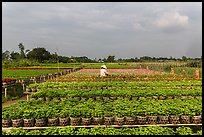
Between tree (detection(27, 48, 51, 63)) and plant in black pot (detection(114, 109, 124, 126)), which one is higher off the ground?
tree (detection(27, 48, 51, 63))

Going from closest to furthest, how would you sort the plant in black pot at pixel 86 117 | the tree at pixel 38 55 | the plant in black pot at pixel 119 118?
1. the plant in black pot at pixel 119 118
2. the plant in black pot at pixel 86 117
3. the tree at pixel 38 55

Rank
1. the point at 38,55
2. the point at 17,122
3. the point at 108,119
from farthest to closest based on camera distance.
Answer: the point at 38,55 < the point at 17,122 < the point at 108,119

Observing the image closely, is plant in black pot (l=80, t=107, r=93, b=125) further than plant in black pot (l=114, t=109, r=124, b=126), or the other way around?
plant in black pot (l=80, t=107, r=93, b=125)

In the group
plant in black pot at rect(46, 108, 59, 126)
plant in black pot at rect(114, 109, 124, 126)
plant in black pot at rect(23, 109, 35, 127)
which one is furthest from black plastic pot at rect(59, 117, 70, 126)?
plant in black pot at rect(114, 109, 124, 126)

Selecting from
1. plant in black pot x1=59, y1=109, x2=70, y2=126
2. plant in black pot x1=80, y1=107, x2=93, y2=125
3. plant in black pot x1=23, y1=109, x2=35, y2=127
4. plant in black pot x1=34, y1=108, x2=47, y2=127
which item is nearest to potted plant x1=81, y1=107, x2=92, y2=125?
plant in black pot x1=80, y1=107, x2=93, y2=125

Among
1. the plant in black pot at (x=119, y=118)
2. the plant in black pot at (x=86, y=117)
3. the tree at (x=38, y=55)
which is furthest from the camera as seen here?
the tree at (x=38, y=55)

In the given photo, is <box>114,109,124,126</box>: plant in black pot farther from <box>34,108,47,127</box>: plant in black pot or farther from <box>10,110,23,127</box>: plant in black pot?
<box>10,110,23,127</box>: plant in black pot

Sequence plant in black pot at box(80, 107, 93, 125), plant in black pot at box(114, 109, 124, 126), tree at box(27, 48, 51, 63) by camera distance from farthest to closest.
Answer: tree at box(27, 48, 51, 63) < plant in black pot at box(80, 107, 93, 125) < plant in black pot at box(114, 109, 124, 126)

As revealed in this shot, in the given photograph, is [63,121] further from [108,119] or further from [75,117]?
[108,119]

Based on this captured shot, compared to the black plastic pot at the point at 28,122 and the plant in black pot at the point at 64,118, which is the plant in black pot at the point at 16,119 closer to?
the black plastic pot at the point at 28,122

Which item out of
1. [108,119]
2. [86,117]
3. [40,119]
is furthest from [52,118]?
[108,119]

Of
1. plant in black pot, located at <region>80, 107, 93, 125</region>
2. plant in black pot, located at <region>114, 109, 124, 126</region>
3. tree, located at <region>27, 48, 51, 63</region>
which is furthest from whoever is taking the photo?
tree, located at <region>27, 48, 51, 63</region>

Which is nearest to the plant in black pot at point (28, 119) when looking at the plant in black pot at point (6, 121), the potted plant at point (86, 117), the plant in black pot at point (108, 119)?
the plant in black pot at point (6, 121)

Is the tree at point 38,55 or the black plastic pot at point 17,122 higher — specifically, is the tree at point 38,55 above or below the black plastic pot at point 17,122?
above
